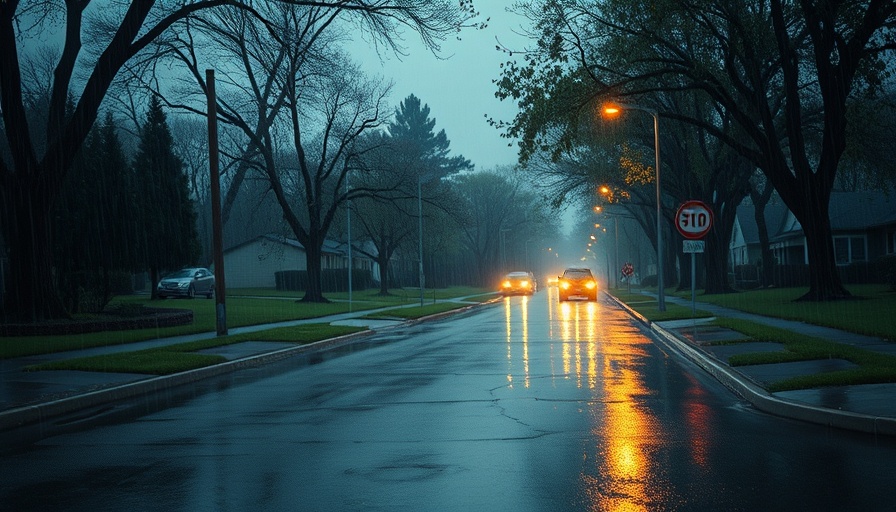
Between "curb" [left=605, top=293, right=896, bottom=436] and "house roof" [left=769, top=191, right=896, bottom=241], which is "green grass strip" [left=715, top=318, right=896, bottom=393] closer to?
"curb" [left=605, top=293, right=896, bottom=436]

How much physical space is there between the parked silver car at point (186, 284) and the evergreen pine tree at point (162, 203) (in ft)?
2.88

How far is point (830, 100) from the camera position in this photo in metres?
31.0

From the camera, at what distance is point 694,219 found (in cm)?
2277

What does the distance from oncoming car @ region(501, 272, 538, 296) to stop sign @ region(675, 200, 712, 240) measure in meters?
50.4

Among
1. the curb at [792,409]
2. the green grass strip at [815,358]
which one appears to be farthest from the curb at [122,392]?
the green grass strip at [815,358]

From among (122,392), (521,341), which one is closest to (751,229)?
(521,341)

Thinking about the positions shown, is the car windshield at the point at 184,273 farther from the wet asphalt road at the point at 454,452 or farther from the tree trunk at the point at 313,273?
the wet asphalt road at the point at 454,452

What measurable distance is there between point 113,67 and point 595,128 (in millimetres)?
21690

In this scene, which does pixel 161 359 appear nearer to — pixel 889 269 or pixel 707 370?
pixel 707 370

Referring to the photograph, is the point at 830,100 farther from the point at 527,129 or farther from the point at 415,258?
the point at 415,258

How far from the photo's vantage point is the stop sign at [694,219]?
2272 centimetres

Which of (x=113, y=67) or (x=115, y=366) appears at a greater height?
(x=113, y=67)

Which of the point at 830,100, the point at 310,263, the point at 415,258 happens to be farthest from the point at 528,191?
the point at 830,100

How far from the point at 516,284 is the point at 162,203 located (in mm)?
32575
